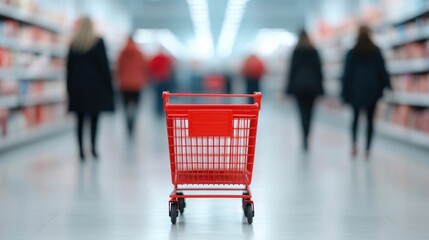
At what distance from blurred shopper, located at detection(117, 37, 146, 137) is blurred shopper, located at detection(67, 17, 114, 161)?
291 cm

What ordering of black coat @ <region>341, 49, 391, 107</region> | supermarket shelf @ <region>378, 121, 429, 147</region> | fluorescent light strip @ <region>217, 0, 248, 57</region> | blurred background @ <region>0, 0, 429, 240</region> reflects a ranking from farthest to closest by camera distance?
fluorescent light strip @ <region>217, 0, 248, 57</region> < supermarket shelf @ <region>378, 121, 429, 147</region> < black coat @ <region>341, 49, 391, 107</region> < blurred background @ <region>0, 0, 429, 240</region>

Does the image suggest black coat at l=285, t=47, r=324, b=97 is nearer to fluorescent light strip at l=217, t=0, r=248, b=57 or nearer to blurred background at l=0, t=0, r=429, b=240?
blurred background at l=0, t=0, r=429, b=240

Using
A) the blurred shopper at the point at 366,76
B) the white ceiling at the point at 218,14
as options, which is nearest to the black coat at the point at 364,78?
the blurred shopper at the point at 366,76

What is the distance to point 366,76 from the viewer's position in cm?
775

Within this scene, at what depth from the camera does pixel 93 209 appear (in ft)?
15.3

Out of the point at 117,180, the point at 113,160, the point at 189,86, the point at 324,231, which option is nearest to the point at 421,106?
the point at 113,160

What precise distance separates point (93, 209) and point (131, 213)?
0.31 m

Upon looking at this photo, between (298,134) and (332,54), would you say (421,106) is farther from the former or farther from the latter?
(332,54)

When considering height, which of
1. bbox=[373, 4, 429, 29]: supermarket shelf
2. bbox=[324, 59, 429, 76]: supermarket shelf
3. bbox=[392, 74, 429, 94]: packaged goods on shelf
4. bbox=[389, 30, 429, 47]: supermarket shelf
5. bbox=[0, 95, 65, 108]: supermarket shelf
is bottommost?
bbox=[0, 95, 65, 108]: supermarket shelf

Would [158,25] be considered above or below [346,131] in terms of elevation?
above

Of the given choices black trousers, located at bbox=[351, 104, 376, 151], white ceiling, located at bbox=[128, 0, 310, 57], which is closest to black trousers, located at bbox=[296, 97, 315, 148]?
black trousers, located at bbox=[351, 104, 376, 151]

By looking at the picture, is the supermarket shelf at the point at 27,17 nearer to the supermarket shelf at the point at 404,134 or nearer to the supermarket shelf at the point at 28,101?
the supermarket shelf at the point at 28,101

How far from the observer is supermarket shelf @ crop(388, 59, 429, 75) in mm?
9062

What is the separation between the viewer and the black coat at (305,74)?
28.1 ft
